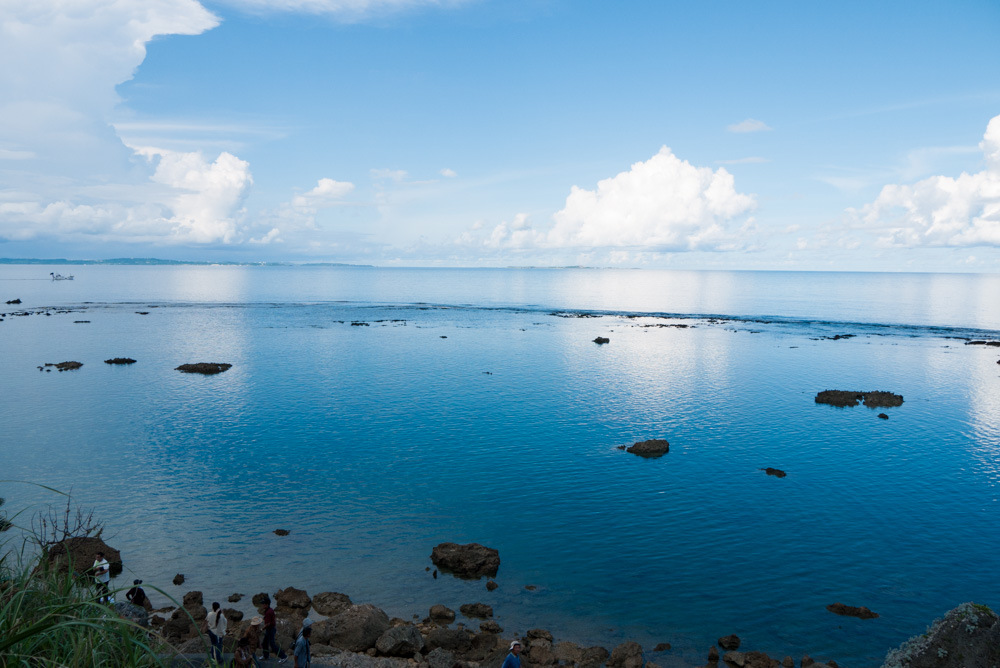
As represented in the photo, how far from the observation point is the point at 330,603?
1040 inches

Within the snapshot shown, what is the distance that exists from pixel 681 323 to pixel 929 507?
371 ft

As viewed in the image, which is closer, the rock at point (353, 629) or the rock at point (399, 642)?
the rock at point (399, 642)

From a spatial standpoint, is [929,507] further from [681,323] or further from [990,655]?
Answer: [681,323]

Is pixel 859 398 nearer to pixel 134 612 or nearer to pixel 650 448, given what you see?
pixel 650 448

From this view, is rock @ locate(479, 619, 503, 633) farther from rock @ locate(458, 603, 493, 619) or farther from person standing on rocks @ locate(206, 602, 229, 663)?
person standing on rocks @ locate(206, 602, 229, 663)

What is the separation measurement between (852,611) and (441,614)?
19.0 m

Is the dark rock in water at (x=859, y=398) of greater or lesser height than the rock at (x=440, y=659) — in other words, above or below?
above

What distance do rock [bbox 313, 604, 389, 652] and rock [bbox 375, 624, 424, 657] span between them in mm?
557

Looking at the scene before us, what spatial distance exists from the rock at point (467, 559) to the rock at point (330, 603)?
17.3ft

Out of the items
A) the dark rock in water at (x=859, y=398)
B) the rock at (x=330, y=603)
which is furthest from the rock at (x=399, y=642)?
the dark rock in water at (x=859, y=398)

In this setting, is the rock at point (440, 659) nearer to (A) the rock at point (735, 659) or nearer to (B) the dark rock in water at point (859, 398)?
(A) the rock at point (735, 659)

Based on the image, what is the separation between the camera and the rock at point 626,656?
22.2m

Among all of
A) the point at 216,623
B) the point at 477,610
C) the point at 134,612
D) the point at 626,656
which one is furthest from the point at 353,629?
the point at 626,656

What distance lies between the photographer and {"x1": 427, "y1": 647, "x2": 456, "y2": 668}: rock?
21.9 metres
